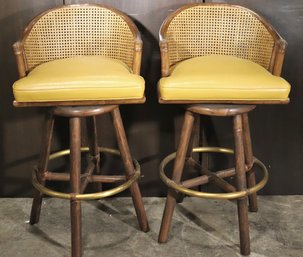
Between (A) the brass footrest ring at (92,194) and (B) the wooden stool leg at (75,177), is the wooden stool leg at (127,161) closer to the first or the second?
(A) the brass footrest ring at (92,194)

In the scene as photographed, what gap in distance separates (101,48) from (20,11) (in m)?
0.43

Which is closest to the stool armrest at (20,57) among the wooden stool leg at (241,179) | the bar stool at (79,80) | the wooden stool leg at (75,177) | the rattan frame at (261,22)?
the bar stool at (79,80)

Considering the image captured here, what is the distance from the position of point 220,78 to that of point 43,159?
2.77 feet

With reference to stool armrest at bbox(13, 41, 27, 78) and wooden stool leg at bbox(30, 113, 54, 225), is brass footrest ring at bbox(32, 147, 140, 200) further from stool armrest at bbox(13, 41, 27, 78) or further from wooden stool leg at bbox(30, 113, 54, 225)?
stool armrest at bbox(13, 41, 27, 78)

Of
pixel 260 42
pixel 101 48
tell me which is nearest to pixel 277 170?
pixel 260 42

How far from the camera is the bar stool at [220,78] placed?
1684 millimetres

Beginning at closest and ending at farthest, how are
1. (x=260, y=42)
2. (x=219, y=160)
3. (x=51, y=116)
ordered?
(x=51, y=116)
(x=260, y=42)
(x=219, y=160)

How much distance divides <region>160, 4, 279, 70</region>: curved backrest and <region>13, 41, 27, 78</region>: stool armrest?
0.62 metres

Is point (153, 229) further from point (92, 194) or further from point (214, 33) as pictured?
point (214, 33)

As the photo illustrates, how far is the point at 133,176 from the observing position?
1938 mm

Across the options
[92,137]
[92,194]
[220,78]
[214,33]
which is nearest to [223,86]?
[220,78]

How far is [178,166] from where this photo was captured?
6.19 feet

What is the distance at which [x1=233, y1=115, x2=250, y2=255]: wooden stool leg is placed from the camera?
180cm

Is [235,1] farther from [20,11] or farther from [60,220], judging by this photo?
[60,220]
